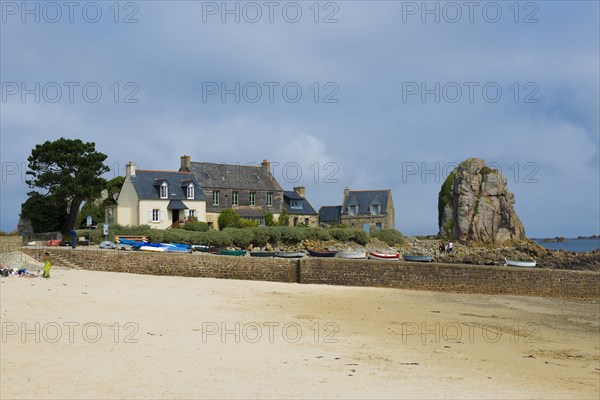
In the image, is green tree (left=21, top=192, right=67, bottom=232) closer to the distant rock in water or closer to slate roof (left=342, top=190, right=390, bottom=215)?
slate roof (left=342, top=190, right=390, bottom=215)

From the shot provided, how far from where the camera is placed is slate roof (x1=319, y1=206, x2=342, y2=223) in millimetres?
68750

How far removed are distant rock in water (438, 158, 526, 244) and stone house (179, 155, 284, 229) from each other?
62.2 ft

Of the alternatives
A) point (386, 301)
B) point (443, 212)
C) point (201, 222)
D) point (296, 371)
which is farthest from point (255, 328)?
point (443, 212)

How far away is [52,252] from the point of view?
25.6 metres

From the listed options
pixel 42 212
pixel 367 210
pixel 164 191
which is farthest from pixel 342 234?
pixel 42 212

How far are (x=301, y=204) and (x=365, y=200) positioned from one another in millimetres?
10086

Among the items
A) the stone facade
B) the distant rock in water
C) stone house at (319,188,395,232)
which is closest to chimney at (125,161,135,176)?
the stone facade

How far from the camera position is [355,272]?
958 inches

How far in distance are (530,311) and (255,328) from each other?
10.9 m

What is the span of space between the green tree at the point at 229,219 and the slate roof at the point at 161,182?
212cm

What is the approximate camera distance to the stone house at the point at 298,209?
56.9m

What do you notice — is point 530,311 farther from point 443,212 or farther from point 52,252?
point 443,212

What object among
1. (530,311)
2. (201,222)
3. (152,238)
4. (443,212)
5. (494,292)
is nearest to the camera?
(530,311)

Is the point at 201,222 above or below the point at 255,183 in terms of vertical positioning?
below
